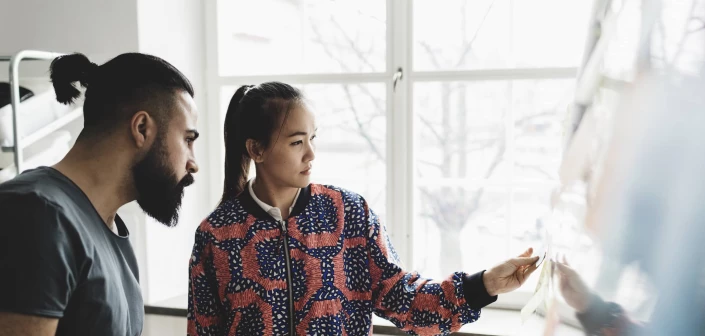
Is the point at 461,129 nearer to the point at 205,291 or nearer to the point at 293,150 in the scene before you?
the point at 293,150

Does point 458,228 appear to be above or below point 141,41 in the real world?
below

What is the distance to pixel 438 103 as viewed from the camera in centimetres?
192

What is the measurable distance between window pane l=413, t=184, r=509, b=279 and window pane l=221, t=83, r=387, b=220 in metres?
0.13

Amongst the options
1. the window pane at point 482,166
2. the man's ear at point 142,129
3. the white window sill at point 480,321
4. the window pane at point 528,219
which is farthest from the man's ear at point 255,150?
the window pane at point 528,219

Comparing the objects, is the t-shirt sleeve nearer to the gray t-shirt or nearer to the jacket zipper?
the gray t-shirt

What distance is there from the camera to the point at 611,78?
2.23ft

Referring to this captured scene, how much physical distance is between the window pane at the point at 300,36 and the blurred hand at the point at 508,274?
0.92 m

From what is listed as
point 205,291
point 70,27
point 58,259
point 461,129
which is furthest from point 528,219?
point 70,27

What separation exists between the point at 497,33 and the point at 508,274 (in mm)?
885

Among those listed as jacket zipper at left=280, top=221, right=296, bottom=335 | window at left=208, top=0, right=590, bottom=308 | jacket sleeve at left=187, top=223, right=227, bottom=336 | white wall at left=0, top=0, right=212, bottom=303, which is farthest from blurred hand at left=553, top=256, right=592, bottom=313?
white wall at left=0, top=0, right=212, bottom=303

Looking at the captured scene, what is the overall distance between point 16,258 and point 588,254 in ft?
2.27

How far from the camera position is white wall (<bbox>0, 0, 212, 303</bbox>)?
1.92 metres

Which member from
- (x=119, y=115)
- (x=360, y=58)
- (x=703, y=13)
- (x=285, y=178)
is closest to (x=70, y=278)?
(x=119, y=115)

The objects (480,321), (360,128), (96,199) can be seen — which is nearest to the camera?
(96,199)
